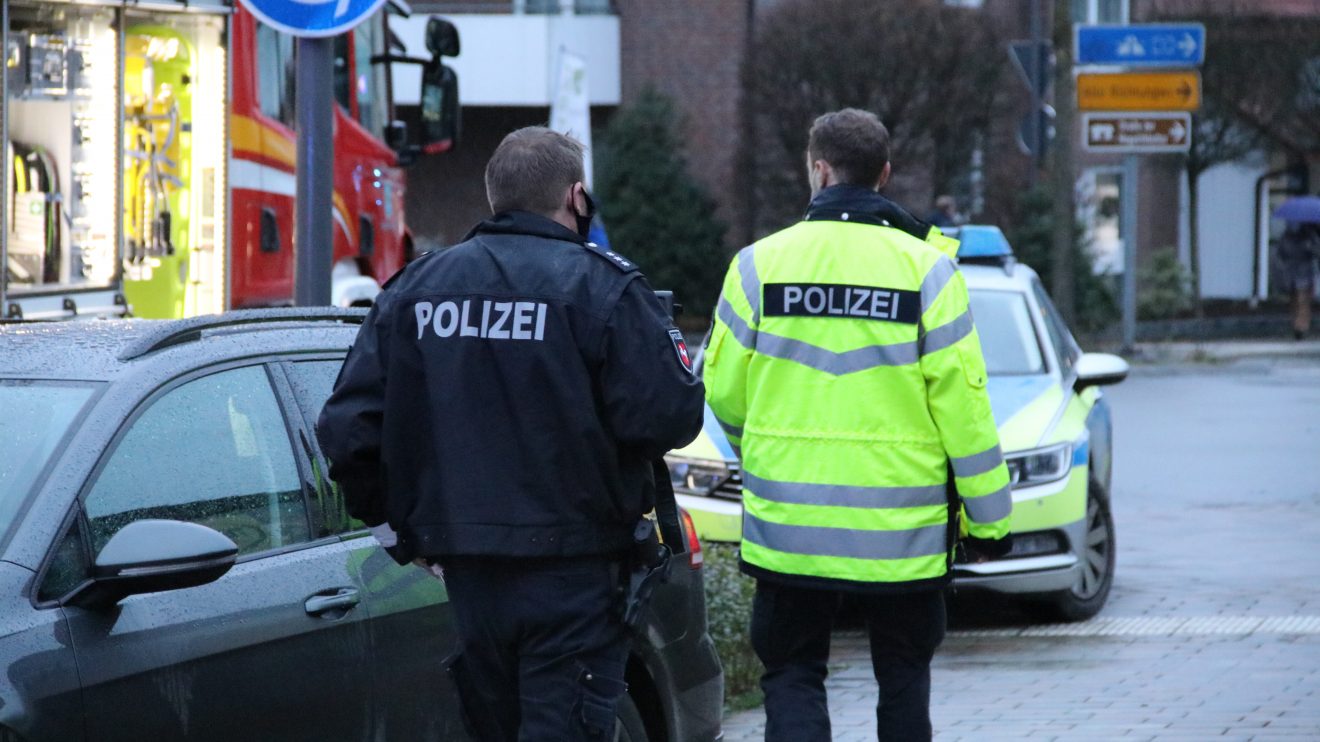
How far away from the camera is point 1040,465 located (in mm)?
8359

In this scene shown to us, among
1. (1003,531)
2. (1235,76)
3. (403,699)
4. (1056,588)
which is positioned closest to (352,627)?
(403,699)

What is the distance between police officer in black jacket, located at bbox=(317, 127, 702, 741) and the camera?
374 centimetres

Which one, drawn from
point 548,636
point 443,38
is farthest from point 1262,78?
point 548,636

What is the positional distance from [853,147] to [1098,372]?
422 centimetres

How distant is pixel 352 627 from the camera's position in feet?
13.4

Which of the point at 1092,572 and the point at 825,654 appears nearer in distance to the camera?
the point at 825,654

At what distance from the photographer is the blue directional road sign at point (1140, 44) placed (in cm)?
2006

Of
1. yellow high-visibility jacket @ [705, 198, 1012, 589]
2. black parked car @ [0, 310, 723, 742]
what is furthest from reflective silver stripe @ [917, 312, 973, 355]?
black parked car @ [0, 310, 723, 742]

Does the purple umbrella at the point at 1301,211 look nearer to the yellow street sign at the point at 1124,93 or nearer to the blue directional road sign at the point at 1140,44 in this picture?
the yellow street sign at the point at 1124,93

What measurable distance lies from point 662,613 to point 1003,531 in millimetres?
829

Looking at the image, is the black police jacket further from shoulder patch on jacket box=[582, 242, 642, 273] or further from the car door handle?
the car door handle

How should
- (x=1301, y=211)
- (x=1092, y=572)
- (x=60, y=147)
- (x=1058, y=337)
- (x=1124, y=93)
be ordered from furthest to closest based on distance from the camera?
(x=1301, y=211) < (x=1124, y=93) < (x=1058, y=337) < (x=1092, y=572) < (x=60, y=147)

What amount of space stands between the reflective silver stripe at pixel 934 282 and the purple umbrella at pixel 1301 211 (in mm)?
24039

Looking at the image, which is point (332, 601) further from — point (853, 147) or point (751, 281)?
point (853, 147)
